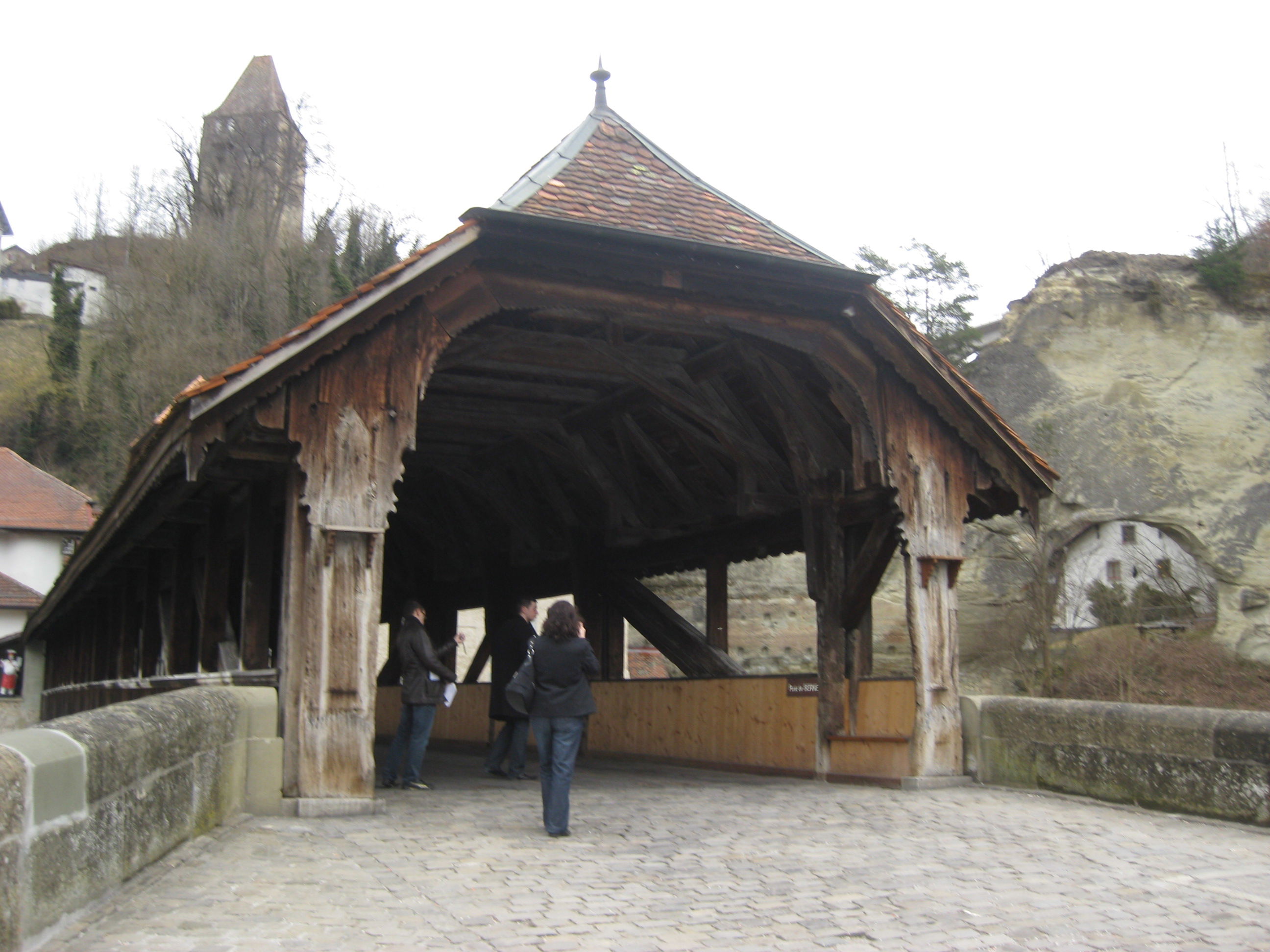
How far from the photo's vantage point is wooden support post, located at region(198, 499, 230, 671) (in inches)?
461

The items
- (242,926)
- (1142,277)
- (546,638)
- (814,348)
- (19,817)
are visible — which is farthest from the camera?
(1142,277)

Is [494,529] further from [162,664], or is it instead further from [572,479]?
[162,664]

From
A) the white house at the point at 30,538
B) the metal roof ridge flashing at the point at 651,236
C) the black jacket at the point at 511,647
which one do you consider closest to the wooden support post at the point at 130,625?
the black jacket at the point at 511,647

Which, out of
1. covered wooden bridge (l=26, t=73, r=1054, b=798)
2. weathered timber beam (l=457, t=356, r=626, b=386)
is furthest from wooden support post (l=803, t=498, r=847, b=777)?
weathered timber beam (l=457, t=356, r=626, b=386)

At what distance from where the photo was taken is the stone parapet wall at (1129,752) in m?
7.23

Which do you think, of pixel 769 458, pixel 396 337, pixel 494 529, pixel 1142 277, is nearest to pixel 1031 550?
pixel 1142 277

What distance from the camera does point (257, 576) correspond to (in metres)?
10.8

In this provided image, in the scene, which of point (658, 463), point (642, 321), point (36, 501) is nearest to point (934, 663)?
point (642, 321)

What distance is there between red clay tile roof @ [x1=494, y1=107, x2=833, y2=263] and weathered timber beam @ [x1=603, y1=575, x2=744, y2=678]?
5164 mm

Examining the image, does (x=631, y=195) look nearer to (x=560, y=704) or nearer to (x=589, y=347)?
Answer: (x=589, y=347)

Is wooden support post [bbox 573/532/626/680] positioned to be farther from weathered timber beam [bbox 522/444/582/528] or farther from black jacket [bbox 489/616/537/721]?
black jacket [bbox 489/616/537/721]

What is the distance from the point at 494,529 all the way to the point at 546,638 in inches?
387

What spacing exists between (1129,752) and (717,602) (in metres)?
6.66

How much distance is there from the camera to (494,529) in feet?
54.9
